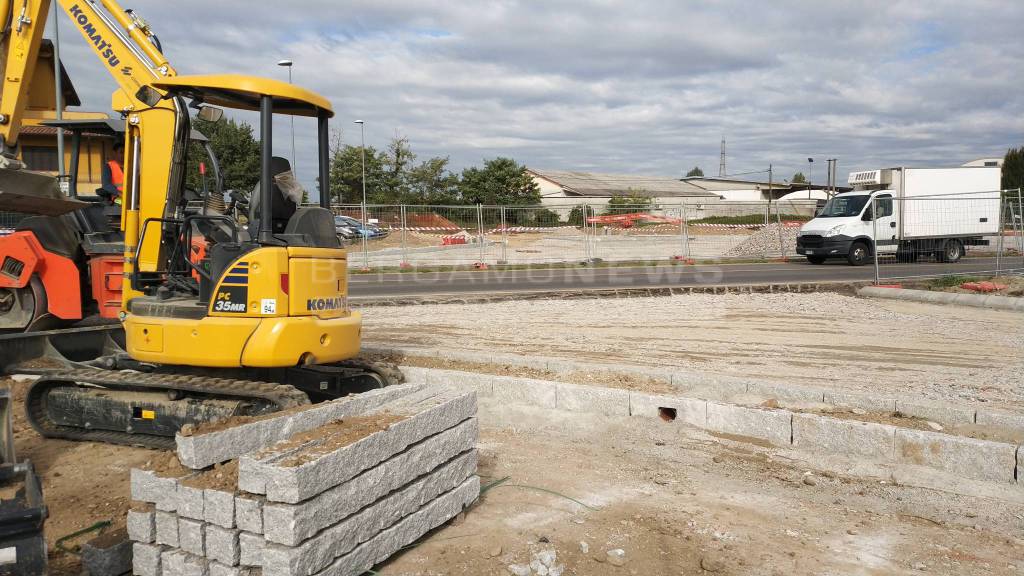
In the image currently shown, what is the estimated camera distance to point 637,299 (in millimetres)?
16391

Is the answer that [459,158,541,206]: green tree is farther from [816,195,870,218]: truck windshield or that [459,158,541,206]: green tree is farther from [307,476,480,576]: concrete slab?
[307,476,480,576]: concrete slab

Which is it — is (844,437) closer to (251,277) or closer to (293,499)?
(293,499)

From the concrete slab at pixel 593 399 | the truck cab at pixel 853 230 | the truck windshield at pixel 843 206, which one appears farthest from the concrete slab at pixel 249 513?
Result: the truck windshield at pixel 843 206

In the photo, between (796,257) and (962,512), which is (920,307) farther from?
(796,257)

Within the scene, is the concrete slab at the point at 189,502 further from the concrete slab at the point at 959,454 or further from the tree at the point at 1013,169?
the tree at the point at 1013,169

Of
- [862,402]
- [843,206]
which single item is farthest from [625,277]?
[862,402]

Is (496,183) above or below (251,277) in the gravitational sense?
above

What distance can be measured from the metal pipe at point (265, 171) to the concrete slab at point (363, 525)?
243cm

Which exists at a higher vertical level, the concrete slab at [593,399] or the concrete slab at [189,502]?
the concrete slab at [189,502]

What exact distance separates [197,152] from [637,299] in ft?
35.1

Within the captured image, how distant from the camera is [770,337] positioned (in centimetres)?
1127

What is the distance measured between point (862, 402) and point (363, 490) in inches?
191

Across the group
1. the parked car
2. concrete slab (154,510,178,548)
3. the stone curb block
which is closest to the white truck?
the stone curb block

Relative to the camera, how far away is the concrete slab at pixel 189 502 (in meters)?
3.83
